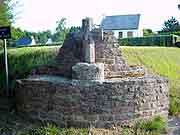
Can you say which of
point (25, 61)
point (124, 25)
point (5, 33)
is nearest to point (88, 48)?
point (5, 33)

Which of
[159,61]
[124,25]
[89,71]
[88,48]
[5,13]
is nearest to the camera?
[89,71]

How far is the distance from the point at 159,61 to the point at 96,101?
781 cm

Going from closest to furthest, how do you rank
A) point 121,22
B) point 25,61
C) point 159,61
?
point 25,61
point 159,61
point 121,22

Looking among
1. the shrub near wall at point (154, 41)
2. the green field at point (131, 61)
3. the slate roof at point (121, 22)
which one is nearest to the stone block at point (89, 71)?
the green field at point (131, 61)

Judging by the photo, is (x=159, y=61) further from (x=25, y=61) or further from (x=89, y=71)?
(x=89, y=71)

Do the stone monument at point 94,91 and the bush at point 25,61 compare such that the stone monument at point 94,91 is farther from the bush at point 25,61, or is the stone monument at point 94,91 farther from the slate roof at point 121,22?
the slate roof at point 121,22

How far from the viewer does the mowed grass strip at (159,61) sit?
1465 centimetres

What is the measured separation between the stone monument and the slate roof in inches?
1847

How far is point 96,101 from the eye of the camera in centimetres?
891

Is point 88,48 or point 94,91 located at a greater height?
point 88,48

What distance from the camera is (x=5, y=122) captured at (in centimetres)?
998

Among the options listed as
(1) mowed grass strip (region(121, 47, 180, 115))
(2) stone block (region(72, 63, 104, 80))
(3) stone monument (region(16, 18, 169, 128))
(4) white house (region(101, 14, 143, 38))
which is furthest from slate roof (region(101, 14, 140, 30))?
(2) stone block (region(72, 63, 104, 80))

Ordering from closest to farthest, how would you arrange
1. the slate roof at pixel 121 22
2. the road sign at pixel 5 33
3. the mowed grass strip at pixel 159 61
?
1. the road sign at pixel 5 33
2. the mowed grass strip at pixel 159 61
3. the slate roof at pixel 121 22

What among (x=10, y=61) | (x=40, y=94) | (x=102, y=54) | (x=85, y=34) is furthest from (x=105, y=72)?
(x=10, y=61)
